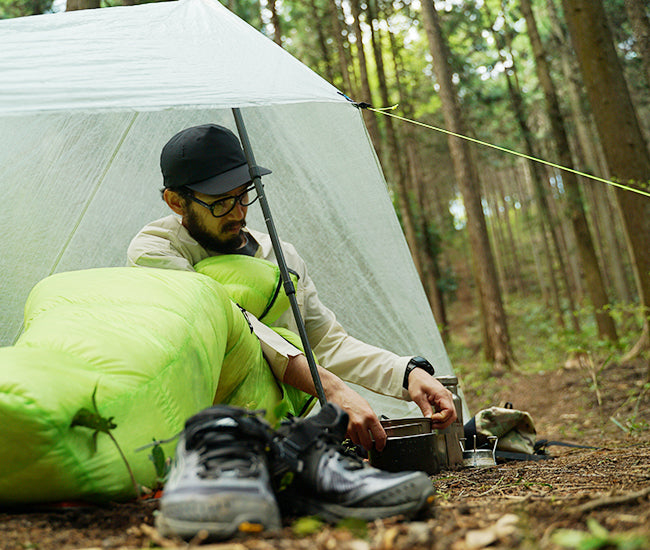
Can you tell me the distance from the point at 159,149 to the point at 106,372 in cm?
221

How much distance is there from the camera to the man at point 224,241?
92.4 inches

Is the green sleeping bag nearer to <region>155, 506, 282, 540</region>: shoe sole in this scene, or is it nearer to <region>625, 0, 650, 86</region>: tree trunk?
<region>155, 506, 282, 540</region>: shoe sole

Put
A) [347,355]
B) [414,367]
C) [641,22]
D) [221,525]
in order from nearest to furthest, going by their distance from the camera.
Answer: [221,525]
[414,367]
[347,355]
[641,22]

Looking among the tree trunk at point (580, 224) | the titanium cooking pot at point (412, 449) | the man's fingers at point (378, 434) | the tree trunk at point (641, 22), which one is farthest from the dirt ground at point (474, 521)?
the tree trunk at point (580, 224)

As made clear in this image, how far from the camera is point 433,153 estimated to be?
21.2m

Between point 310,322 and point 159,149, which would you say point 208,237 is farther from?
point 159,149

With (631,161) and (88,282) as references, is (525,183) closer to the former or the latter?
(631,161)

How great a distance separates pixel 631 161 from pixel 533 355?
28.5 feet

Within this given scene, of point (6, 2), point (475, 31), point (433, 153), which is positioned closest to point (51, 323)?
point (6, 2)

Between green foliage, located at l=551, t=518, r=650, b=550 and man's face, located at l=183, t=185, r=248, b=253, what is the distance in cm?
181

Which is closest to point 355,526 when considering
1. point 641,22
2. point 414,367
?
point 414,367

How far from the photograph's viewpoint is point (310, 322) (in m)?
2.84

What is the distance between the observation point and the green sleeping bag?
4.09ft

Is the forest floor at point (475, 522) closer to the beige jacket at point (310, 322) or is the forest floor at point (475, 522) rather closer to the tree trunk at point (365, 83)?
the beige jacket at point (310, 322)
